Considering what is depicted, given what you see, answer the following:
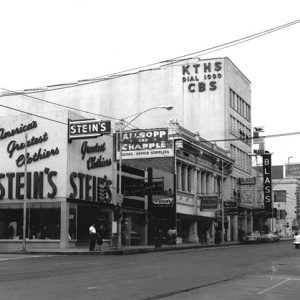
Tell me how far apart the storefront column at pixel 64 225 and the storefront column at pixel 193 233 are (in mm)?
23956

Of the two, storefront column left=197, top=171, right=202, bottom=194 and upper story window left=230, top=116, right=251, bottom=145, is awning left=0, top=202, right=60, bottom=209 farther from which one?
upper story window left=230, top=116, right=251, bottom=145

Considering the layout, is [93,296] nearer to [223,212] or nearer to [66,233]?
[66,233]

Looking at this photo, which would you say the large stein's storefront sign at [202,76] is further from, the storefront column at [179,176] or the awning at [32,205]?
the awning at [32,205]

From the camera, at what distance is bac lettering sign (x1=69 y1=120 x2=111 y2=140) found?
125 ft

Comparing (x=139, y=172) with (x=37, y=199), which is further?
(x=139, y=172)

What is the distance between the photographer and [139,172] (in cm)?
4934

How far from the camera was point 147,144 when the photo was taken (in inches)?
1586

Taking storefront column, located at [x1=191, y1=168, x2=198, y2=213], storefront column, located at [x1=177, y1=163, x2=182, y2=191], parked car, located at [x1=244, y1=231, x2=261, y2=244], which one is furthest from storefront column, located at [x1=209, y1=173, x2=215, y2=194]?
storefront column, located at [x1=177, y1=163, x2=182, y2=191]

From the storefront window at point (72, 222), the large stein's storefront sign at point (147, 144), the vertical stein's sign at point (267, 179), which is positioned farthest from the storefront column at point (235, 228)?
the storefront window at point (72, 222)

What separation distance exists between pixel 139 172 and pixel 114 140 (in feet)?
16.4

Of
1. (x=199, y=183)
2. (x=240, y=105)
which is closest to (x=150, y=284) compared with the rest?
(x=199, y=183)

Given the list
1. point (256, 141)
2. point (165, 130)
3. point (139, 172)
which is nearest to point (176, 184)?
point (139, 172)

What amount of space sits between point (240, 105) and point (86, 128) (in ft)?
144

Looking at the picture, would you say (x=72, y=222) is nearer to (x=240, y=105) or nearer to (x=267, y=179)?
(x=240, y=105)
